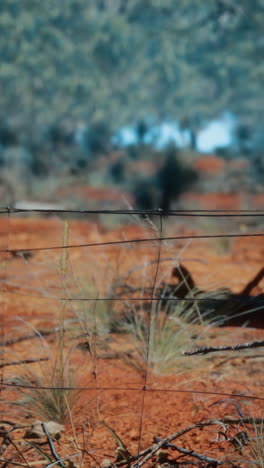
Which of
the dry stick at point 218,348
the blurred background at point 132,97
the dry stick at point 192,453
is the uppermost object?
the blurred background at point 132,97

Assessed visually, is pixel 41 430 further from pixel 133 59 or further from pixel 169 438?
pixel 133 59

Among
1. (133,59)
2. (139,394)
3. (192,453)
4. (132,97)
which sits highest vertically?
Answer: (133,59)

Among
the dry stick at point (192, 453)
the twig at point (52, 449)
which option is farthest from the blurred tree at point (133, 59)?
the dry stick at point (192, 453)

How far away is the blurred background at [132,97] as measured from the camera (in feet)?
74.8

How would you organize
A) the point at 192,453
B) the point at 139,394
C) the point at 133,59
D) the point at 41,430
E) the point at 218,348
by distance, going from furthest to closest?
the point at 133,59
the point at 139,394
the point at 41,430
the point at 218,348
the point at 192,453

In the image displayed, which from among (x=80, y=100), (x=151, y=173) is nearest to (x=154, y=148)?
(x=151, y=173)

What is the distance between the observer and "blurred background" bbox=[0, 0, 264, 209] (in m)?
22.8

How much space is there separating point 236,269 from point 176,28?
87.6 feet

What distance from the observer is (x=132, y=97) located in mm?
29375

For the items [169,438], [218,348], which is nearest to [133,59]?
[218,348]

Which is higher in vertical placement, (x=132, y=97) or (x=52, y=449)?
(x=132, y=97)

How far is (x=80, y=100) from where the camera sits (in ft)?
92.1

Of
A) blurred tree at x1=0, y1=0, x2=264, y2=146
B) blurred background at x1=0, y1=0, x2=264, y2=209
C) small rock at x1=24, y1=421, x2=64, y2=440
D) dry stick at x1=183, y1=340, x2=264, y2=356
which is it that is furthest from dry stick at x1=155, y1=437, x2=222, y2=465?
blurred tree at x1=0, y1=0, x2=264, y2=146

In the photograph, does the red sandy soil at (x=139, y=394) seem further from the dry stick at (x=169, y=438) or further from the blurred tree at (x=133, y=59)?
the blurred tree at (x=133, y=59)
